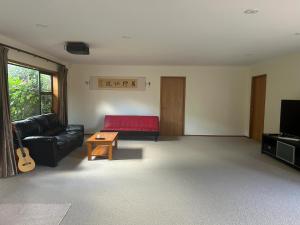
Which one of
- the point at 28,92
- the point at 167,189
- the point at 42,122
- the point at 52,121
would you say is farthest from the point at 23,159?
the point at 167,189

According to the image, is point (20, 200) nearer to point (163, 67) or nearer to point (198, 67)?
point (163, 67)

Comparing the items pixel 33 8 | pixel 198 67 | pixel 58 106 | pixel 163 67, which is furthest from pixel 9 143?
pixel 198 67

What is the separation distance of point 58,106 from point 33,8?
4103mm

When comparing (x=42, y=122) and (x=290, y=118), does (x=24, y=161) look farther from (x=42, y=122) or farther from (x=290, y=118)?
(x=290, y=118)

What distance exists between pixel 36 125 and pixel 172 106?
13.7 ft

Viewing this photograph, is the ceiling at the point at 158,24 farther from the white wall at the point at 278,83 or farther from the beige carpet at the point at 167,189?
the beige carpet at the point at 167,189

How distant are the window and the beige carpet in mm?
1530

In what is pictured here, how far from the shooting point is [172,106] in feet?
24.7

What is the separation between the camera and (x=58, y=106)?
639 cm

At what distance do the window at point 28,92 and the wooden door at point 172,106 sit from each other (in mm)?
3449

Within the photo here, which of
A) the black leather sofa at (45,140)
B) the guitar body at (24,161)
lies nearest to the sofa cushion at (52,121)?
the black leather sofa at (45,140)

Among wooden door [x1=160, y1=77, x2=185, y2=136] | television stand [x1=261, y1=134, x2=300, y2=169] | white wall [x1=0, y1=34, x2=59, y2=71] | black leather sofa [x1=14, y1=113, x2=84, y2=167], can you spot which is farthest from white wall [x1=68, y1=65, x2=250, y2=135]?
television stand [x1=261, y1=134, x2=300, y2=169]

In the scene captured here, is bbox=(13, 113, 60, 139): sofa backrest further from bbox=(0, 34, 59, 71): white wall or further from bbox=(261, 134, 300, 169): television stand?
bbox=(261, 134, 300, 169): television stand

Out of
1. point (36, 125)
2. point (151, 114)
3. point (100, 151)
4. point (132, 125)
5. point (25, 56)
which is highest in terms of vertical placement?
point (25, 56)
